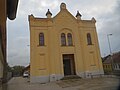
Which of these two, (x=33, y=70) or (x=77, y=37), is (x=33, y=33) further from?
(x=77, y=37)

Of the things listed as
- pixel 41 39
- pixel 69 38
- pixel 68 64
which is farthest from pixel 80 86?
pixel 69 38

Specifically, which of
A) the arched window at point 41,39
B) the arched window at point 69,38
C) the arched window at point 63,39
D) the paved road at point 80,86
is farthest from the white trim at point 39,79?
the arched window at point 69,38

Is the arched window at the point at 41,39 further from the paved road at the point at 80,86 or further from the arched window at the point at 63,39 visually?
the paved road at the point at 80,86

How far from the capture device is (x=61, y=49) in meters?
25.8

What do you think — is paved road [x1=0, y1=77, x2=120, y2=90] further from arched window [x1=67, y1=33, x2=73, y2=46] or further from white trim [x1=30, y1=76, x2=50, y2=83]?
arched window [x1=67, y1=33, x2=73, y2=46]

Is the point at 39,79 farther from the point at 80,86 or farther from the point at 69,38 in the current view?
the point at 80,86

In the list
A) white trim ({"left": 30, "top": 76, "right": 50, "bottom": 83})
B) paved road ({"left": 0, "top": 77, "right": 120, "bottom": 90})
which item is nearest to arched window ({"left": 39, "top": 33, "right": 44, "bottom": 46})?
white trim ({"left": 30, "top": 76, "right": 50, "bottom": 83})

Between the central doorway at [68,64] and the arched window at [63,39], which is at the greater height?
the arched window at [63,39]

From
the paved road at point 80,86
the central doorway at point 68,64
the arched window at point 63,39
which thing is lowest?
the paved road at point 80,86

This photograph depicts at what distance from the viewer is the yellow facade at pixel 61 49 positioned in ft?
79.5

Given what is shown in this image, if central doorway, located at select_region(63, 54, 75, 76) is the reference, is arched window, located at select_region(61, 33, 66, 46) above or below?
above

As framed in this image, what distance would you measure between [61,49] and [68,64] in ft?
10.4

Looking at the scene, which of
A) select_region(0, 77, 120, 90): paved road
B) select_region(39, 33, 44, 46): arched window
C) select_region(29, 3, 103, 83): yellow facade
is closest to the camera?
select_region(0, 77, 120, 90): paved road

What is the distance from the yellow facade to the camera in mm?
24225
